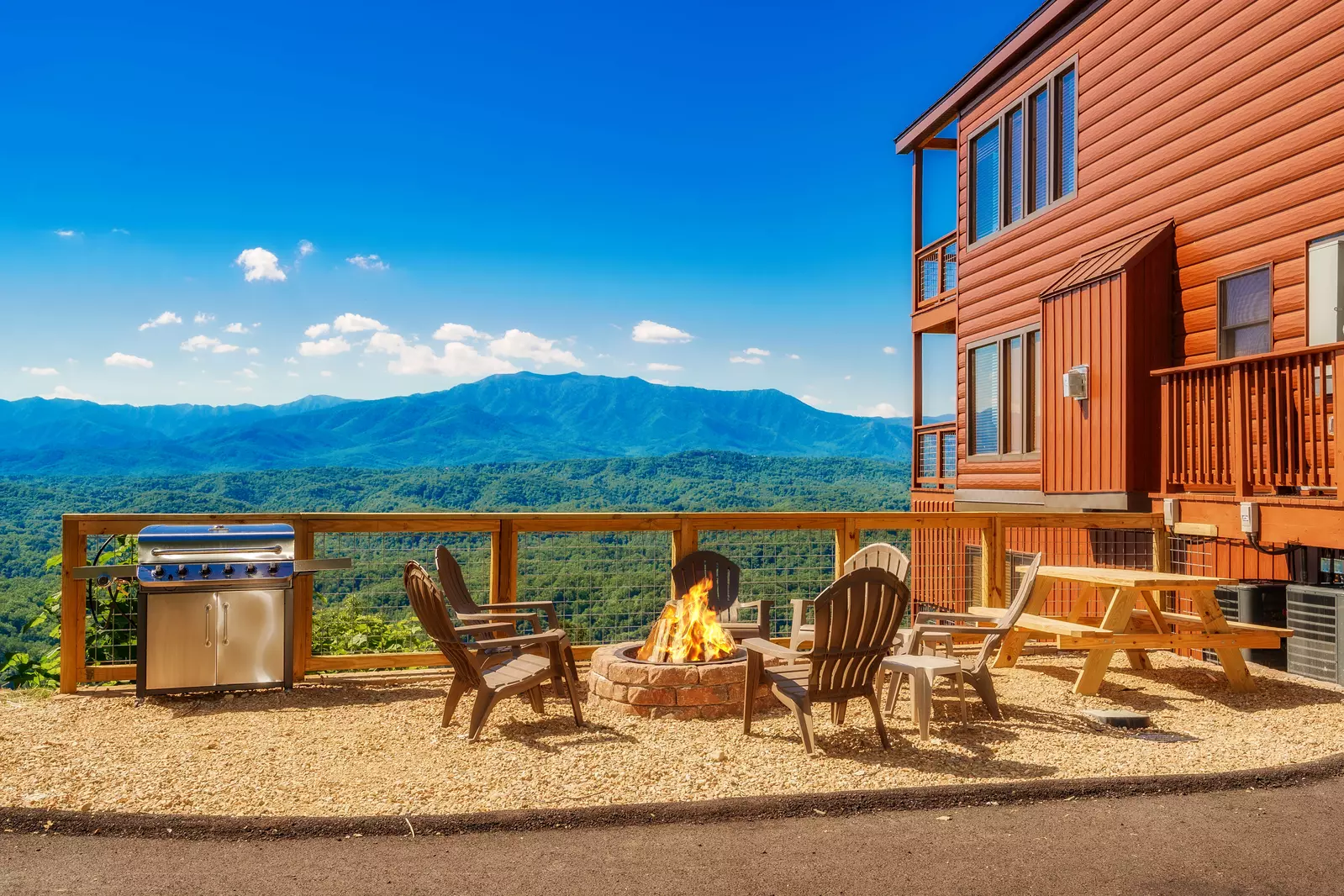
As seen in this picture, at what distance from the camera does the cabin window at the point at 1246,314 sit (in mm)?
7121

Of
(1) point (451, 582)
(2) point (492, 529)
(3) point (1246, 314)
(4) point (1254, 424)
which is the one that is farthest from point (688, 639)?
(3) point (1246, 314)

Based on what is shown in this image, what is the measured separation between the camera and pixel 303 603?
6168mm

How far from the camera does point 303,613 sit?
20.2ft

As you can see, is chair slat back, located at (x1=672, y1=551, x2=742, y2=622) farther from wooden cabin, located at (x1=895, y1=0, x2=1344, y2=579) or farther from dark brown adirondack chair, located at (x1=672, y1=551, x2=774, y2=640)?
wooden cabin, located at (x1=895, y1=0, x2=1344, y2=579)

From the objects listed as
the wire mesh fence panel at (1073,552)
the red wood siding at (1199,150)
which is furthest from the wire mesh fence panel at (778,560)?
the red wood siding at (1199,150)

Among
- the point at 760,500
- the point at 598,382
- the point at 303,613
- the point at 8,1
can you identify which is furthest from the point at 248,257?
the point at 598,382

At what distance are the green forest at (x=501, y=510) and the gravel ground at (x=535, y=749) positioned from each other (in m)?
1.01

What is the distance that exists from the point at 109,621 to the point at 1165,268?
8.91 meters

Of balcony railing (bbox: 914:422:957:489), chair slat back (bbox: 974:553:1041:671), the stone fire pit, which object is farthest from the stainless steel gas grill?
balcony railing (bbox: 914:422:957:489)

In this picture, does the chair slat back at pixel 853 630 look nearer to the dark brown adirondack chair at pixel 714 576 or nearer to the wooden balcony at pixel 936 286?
the dark brown adirondack chair at pixel 714 576

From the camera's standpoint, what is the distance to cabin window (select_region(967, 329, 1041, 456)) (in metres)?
10.2

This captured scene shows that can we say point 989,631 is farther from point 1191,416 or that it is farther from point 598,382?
point 598,382

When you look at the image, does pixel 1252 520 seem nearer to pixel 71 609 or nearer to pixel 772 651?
pixel 772 651

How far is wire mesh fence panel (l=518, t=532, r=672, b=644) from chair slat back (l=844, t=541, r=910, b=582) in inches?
53.3
